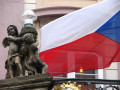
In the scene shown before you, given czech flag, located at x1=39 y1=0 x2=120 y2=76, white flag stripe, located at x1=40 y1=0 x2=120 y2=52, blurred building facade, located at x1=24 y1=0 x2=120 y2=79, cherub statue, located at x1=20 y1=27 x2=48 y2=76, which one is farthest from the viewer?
blurred building facade, located at x1=24 y1=0 x2=120 y2=79

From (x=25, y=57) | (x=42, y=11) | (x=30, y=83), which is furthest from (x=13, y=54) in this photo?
(x=42, y=11)

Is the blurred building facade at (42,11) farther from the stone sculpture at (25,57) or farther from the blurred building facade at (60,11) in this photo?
the stone sculpture at (25,57)

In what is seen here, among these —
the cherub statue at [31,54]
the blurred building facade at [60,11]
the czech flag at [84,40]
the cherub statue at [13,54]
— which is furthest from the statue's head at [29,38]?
the blurred building facade at [60,11]

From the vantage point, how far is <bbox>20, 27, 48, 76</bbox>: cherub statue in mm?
11688

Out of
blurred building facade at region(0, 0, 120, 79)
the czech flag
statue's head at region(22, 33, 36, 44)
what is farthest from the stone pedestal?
blurred building facade at region(0, 0, 120, 79)

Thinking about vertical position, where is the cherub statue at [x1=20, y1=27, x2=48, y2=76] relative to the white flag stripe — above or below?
below

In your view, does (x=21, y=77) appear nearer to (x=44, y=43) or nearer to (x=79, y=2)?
(x=44, y=43)

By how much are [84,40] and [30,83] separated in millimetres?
2909

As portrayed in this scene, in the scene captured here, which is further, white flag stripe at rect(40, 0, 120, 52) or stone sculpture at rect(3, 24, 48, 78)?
white flag stripe at rect(40, 0, 120, 52)

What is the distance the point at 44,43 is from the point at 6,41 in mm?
1785

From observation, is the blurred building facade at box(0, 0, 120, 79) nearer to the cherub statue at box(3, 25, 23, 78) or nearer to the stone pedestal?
the cherub statue at box(3, 25, 23, 78)

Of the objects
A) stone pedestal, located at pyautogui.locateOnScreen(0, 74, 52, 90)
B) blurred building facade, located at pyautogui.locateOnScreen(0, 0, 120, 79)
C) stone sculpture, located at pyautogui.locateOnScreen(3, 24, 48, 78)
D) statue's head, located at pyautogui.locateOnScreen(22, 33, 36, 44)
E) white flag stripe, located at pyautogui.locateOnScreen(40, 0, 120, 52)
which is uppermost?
blurred building facade, located at pyautogui.locateOnScreen(0, 0, 120, 79)

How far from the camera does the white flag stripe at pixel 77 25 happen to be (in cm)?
1380

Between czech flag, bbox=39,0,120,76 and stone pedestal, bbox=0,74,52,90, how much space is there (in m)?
2.34
